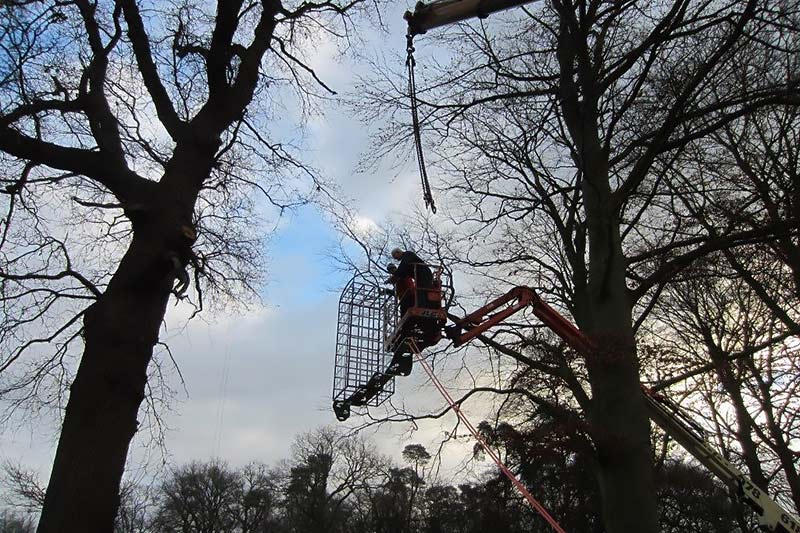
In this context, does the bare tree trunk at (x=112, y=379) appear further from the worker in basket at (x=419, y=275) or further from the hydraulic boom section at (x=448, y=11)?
the hydraulic boom section at (x=448, y=11)

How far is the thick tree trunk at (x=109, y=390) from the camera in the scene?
3943mm

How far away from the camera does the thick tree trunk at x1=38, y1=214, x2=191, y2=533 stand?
3.94m

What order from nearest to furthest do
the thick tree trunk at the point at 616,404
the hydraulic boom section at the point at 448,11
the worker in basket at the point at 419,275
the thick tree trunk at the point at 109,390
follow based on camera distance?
the thick tree trunk at the point at 109,390 < the hydraulic boom section at the point at 448,11 < the thick tree trunk at the point at 616,404 < the worker in basket at the point at 419,275

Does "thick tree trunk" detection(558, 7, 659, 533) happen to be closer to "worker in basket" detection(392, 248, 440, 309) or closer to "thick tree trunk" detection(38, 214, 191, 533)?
"worker in basket" detection(392, 248, 440, 309)

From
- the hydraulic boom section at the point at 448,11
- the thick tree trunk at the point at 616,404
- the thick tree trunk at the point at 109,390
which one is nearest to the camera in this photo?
the thick tree trunk at the point at 109,390

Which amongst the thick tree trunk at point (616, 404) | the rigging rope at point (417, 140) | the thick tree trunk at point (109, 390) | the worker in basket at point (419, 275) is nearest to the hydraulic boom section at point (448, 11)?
the rigging rope at point (417, 140)

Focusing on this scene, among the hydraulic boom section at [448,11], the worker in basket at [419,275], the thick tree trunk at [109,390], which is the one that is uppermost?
the hydraulic boom section at [448,11]

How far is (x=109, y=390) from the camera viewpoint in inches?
170

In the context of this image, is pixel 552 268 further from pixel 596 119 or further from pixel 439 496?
pixel 439 496

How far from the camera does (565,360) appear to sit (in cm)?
991

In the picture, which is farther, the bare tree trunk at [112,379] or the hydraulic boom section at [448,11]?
the hydraulic boom section at [448,11]

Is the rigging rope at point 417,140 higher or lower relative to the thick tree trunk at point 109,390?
higher

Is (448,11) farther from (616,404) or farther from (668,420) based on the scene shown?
(668,420)

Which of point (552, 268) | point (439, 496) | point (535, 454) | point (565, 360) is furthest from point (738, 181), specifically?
point (439, 496)
